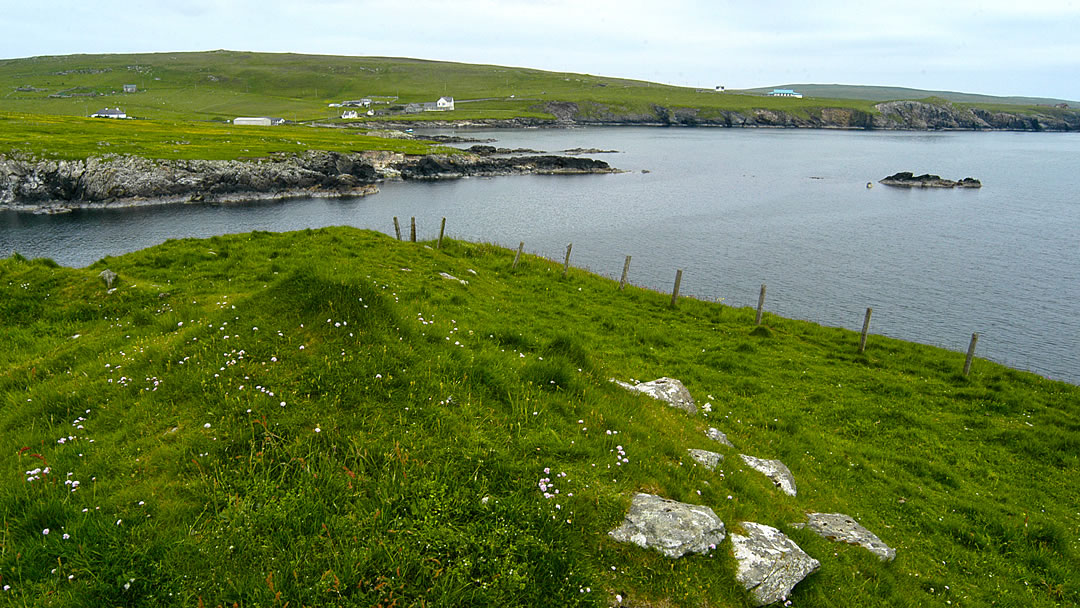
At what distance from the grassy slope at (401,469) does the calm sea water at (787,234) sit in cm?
2783

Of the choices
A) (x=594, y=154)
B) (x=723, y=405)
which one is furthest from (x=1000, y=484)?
(x=594, y=154)

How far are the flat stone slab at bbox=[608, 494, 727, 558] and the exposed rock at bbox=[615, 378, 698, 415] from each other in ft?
18.9

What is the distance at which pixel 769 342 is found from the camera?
26234 mm

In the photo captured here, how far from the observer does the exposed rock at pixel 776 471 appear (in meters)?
11.4

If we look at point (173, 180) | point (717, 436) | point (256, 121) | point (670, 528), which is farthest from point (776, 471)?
point (256, 121)

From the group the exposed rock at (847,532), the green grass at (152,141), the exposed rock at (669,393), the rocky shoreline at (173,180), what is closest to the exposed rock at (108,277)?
the exposed rock at (669,393)

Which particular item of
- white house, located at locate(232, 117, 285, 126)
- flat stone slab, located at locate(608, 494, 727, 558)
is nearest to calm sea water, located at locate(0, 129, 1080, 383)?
flat stone slab, located at locate(608, 494, 727, 558)

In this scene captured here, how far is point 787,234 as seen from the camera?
70125 mm

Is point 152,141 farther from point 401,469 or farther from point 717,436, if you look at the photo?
point 717,436

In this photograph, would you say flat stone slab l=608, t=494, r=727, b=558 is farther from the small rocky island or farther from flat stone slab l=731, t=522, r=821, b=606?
the small rocky island

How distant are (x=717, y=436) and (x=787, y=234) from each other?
211ft

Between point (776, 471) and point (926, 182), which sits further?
point (926, 182)

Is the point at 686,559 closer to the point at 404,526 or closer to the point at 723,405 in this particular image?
the point at 404,526

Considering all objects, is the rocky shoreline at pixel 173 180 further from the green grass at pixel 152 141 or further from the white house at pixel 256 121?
the white house at pixel 256 121
